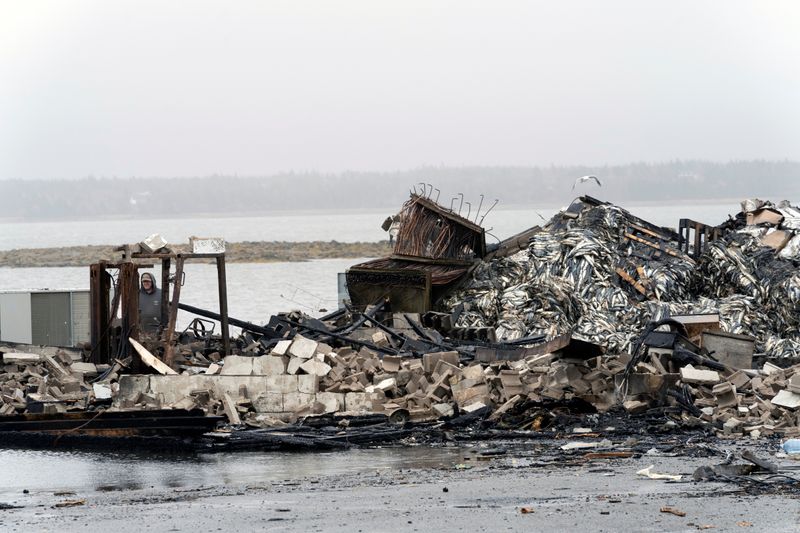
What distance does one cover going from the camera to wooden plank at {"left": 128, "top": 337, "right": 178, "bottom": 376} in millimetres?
17250

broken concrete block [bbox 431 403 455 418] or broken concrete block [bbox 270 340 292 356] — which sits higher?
broken concrete block [bbox 270 340 292 356]

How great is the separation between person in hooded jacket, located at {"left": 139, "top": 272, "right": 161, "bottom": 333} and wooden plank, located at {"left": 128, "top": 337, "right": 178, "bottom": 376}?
185 cm

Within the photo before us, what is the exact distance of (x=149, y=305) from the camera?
2003 cm

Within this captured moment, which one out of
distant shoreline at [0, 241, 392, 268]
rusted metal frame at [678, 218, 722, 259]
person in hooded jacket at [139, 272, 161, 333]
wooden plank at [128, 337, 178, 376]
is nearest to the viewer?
wooden plank at [128, 337, 178, 376]

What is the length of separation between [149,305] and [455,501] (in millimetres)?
10353

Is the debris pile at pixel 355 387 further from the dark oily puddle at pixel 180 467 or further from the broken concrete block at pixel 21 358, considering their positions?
the broken concrete block at pixel 21 358

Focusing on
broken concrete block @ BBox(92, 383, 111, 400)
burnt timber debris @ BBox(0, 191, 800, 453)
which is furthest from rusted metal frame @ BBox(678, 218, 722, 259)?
broken concrete block @ BBox(92, 383, 111, 400)

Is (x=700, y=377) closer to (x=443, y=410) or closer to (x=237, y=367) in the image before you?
(x=443, y=410)

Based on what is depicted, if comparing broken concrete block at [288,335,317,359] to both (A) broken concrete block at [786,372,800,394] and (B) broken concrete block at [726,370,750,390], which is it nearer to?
(B) broken concrete block at [726,370,750,390]

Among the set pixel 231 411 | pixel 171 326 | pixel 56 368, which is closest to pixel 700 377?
pixel 231 411

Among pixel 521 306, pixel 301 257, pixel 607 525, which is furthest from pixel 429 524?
pixel 301 257

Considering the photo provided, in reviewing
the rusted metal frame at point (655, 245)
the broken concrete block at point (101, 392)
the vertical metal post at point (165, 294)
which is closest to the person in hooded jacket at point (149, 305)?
the vertical metal post at point (165, 294)

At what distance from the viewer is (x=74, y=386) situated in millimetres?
17547

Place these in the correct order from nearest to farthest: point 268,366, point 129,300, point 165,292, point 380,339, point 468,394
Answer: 1. point 468,394
2. point 268,366
3. point 129,300
4. point 165,292
5. point 380,339
